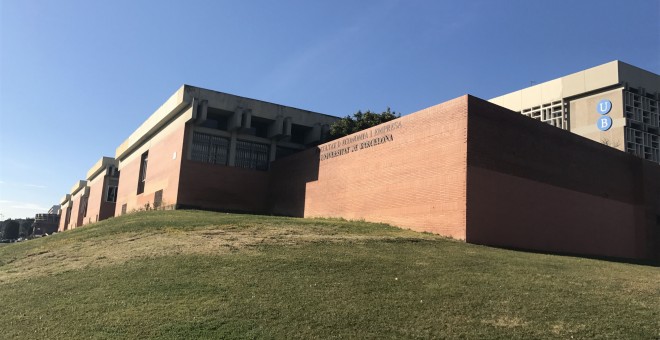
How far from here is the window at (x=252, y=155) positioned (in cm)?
3481

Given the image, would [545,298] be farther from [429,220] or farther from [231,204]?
[231,204]

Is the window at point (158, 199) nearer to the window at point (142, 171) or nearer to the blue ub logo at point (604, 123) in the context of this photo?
the window at point (142, 171)

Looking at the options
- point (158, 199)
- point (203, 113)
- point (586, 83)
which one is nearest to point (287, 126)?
point (203, 113)

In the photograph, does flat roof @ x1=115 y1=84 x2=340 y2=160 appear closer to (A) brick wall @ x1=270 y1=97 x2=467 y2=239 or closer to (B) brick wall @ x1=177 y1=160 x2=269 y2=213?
(B) brick wall @ x1=177 y1=160 x2=269 y2=213

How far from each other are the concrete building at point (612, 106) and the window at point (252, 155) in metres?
23.0

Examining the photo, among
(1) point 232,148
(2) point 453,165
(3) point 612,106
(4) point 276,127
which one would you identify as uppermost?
(3) point 612,106

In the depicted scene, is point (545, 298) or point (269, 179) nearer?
point (545, 298)

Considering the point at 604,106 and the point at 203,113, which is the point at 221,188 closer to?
the point at 203,113

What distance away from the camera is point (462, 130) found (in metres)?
19.2

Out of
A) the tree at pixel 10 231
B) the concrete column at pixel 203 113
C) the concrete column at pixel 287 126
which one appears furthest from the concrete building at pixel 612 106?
the tree at pixel 10 231

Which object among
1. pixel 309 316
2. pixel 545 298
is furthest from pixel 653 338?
pixel 309 316

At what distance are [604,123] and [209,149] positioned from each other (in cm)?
2835

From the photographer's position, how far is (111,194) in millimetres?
59688

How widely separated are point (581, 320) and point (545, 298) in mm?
1336
